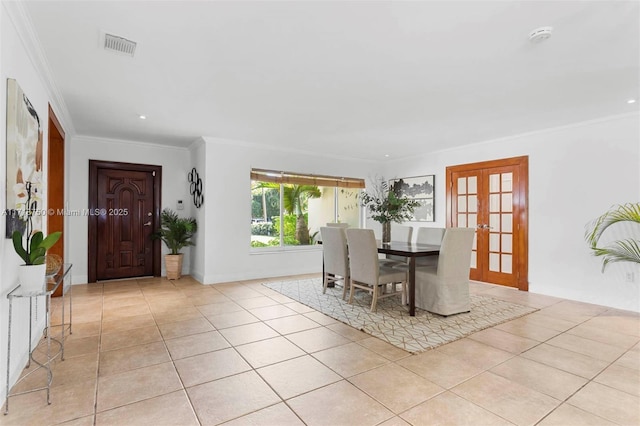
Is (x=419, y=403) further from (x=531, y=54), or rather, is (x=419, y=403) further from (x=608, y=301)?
(x=608, y=301)

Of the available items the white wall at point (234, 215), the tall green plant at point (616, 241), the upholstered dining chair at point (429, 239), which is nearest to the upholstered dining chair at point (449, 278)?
the upholstered dining chair at point (429, 239)

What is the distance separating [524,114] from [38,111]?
5.04m

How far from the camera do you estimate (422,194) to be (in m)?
6.51

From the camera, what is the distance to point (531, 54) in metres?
2.52

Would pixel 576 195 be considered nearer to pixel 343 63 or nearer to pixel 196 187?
pixel 343 63

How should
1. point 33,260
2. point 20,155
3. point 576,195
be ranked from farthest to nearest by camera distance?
point 576,195, point 20,155, point 33,260

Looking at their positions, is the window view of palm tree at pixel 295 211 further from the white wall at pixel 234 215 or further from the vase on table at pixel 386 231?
the vase on table at pixel 386 231

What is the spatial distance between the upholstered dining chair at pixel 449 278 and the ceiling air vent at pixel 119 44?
329 cm

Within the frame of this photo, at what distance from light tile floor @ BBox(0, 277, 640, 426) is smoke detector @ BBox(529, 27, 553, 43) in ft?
7.68

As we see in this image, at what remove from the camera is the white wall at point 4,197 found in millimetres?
1925

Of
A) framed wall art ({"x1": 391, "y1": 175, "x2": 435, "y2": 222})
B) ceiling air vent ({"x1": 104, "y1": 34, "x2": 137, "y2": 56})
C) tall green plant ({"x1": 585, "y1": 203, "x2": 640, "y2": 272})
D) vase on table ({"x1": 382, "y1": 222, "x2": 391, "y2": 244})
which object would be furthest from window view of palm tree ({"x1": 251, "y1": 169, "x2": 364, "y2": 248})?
tall green plant ({"x1": 585, "y1": 203, "x2": 640, "y2": 272})

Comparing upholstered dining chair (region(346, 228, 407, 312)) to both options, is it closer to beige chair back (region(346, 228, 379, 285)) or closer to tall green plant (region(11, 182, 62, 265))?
beige chair back (region(346, 228, 379, 285))

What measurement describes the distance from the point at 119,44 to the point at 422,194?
5.46 meters

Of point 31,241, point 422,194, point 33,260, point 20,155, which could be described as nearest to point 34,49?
point 20,155
